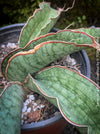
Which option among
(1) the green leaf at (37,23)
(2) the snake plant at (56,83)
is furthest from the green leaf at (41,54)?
(1) the green leaf at (37,23)

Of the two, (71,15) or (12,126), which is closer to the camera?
(12,126)

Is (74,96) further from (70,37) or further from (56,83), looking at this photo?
(70,37)

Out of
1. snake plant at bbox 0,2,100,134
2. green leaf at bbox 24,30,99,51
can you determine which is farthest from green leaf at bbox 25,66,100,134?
green leaf at bbox 24,30,99,51

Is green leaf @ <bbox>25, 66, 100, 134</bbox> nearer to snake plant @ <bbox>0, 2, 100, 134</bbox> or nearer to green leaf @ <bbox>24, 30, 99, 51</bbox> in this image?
snake plant @ <bbox>0, 2, 100, 134</bbox>

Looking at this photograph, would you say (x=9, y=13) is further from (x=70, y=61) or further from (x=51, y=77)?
(x=51, y=77)

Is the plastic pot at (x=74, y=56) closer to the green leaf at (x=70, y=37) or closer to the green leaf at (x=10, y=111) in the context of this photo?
the green leaf at (x=10, y=111)

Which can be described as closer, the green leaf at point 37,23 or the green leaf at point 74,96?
the green leaf at point 74,96

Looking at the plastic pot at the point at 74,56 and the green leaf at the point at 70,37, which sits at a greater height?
the green leaf at the point at 70,37

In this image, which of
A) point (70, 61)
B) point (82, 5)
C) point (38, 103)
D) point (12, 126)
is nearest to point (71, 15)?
point (82, 5)
